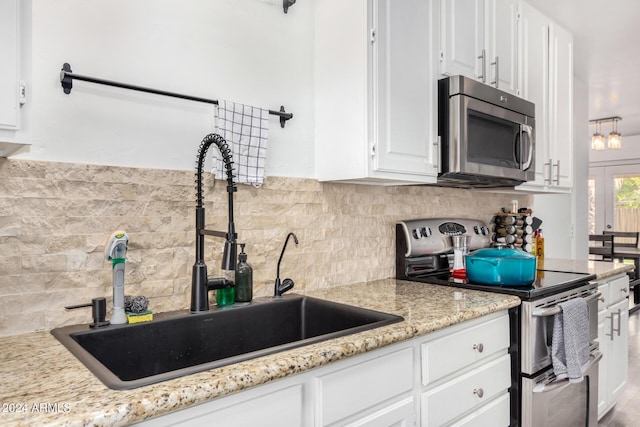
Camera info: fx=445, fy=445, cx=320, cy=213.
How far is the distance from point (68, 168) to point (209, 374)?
A: 790mm

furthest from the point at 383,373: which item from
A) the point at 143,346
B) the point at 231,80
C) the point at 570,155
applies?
the point at 570,155

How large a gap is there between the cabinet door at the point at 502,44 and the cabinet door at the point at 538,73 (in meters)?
0.09

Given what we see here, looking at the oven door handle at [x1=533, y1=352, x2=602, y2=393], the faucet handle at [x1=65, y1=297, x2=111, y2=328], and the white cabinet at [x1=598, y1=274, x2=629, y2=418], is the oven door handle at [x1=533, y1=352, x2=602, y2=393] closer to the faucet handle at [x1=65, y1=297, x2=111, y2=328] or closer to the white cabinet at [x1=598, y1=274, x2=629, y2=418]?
the white cabinet at [x1=598, y1=274, x2=629, y2=418]

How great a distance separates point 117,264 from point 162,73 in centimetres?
68

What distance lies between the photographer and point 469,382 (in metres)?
1.55

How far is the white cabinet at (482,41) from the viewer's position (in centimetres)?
203

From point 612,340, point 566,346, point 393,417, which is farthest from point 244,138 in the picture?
point 612,340

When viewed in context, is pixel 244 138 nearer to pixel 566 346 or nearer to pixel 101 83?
pixel 101 83

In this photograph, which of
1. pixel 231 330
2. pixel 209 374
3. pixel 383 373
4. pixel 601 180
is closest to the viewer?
pixel 209 374

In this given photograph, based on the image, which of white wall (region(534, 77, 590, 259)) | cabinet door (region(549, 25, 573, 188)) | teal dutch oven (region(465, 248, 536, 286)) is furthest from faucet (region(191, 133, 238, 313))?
white wall (region(534, 77, 590, 259))

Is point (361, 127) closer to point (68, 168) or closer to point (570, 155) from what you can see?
point (68, 168)

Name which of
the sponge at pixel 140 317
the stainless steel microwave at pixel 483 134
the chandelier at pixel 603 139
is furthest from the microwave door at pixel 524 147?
the chandelier at pixel 603 139

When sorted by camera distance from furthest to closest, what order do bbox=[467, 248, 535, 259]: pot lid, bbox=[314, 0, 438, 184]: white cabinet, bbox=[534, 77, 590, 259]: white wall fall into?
bbox=[534, 77, 590, 259]: white wall, bbox=[467, 248, 535, 259]: pot lid, bbox=[314, 0, 438, 184]: white cabinet

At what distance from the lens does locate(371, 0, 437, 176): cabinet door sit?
1713mm
